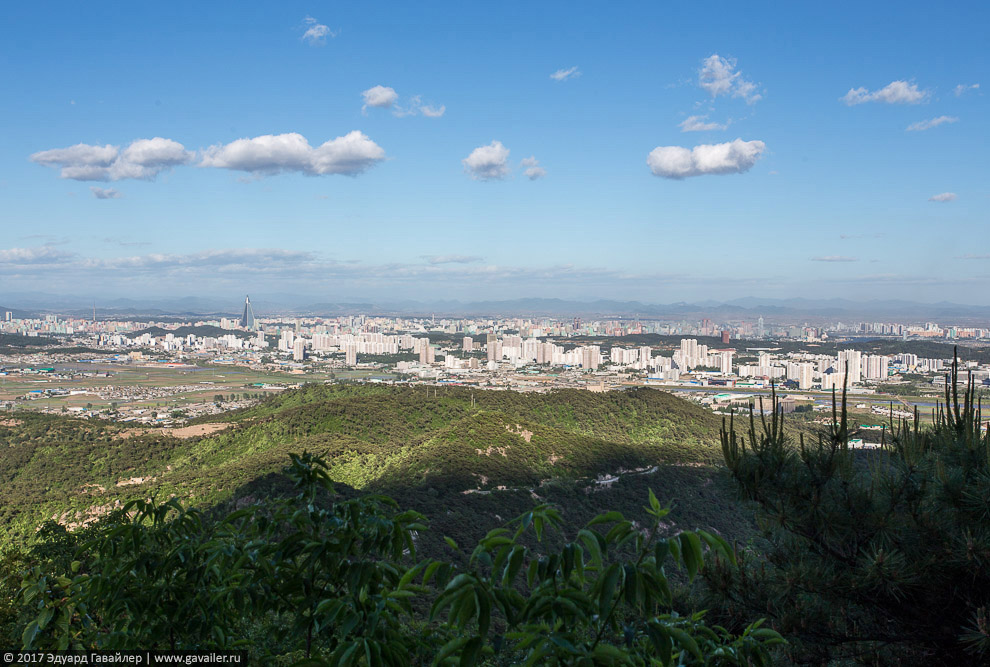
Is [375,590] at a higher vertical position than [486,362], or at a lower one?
higher

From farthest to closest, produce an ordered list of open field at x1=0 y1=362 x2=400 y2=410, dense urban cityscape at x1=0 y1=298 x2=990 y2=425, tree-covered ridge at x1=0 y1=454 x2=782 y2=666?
dense urban cityscape at x1=0 y1=298 x2=990 y2=425
open field at x1=0 y1=362 x2=400 y2=410
tree-covered ridge at x1=0 y1=454 x2=782 y2=666

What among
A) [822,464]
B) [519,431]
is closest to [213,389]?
[519,431]

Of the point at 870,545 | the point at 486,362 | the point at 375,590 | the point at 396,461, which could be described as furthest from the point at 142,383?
the point at 375,590

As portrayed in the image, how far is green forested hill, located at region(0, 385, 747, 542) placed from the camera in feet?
57.2

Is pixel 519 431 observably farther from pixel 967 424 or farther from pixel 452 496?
pixel 967 424

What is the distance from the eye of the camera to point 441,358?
269 ft

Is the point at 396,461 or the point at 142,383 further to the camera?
the point at 142,383

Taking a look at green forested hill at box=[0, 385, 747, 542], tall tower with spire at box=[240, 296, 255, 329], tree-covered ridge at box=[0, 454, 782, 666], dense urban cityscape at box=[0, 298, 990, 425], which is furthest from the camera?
tall tower with spire at box=[240, 296, 255, 329]

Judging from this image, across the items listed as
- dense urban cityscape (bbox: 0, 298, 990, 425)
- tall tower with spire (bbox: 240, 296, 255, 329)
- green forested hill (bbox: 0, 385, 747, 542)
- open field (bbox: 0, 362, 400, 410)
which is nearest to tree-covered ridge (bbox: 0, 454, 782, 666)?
green forested hill (bbox: 0, 385, 747, 542)

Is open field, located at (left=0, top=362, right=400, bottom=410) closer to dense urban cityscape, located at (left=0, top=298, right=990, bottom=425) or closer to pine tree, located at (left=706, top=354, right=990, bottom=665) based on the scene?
dense urban cityscape, located at (left=0, top=298, right=990, bottom=425)

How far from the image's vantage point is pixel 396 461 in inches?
877

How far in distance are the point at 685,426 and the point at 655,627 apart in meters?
34.6

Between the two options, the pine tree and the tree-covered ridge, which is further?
the pine tree

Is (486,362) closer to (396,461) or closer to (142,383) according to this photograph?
(142,383)
